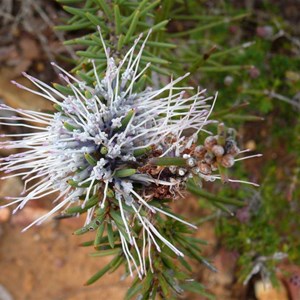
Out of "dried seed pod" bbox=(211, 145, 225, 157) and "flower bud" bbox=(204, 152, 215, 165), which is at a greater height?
"dried seed pod" bbox=(211, 145, 225, 157)

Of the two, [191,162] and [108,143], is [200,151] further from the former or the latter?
[108,143]

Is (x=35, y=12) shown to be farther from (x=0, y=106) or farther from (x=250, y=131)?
(x=0, y=106)

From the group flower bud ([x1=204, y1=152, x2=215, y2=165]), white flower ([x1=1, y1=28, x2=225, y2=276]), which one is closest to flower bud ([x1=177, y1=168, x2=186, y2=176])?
white flower ([x1=1, y1=28, x2=225, y2=276])

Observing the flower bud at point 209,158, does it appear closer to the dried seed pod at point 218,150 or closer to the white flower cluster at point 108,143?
the dried seed pod at point 218,150

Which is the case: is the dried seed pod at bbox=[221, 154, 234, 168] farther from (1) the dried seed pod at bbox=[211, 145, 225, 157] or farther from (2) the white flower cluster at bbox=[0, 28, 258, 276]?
(2) the white flower cluster at bbox=[0, 28, 258, 276]

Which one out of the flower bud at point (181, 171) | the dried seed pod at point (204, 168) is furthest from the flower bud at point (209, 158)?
the flower bud at point (181, 171)

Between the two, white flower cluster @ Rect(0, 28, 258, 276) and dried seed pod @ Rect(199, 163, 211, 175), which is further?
white flower cluster @ Rect(0, 28, 258, 276)

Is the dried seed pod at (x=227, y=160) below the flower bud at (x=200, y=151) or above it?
above

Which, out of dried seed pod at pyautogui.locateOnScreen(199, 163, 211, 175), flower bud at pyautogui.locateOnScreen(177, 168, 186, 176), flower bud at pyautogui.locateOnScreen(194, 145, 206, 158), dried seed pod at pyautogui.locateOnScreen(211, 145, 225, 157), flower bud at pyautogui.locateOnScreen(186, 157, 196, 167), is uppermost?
dried seed pod at pyautogui.locateOnScreen(211, 145, 225, 157)

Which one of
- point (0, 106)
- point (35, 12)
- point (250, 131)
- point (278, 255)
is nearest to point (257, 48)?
point (250, 131)
